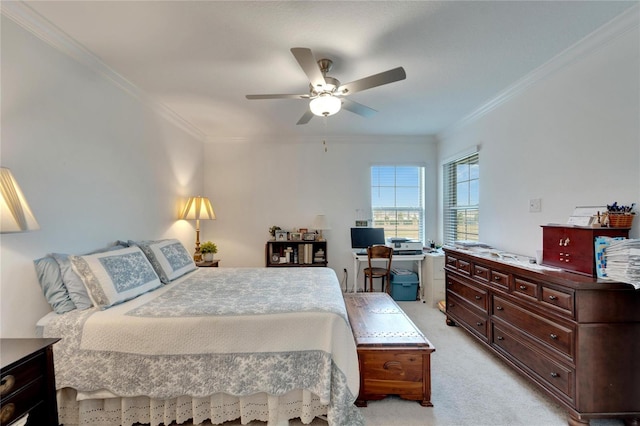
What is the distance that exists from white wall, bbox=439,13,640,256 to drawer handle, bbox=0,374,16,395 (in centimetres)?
335

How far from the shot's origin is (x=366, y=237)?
431cm

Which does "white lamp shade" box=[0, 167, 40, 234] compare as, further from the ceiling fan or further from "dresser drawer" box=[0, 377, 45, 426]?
the ceiling fan

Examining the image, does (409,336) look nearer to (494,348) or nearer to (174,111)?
(494,348)

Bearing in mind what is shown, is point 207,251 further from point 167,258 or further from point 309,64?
point 309,64

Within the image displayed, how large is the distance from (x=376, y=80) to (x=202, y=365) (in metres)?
2.17

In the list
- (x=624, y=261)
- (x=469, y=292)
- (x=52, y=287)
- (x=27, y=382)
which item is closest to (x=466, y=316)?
(x=469, y=292)

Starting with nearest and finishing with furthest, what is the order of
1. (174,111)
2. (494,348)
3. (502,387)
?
(502,387)
(494,348)
(174,111)

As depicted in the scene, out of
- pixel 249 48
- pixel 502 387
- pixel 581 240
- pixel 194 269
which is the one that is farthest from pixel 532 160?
pixel 194 269

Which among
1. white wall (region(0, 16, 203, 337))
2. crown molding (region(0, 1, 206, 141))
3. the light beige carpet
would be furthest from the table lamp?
the light beige carpet

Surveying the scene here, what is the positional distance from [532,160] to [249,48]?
268 centimetres

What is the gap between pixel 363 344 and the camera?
189 centimetres

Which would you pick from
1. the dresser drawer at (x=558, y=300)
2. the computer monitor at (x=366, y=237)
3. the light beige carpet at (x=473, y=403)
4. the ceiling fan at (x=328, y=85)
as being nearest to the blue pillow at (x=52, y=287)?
A: the light beige carpet at (x=473, y=403)

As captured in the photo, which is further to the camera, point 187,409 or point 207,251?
point 207,251

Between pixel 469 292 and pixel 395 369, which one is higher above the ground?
pixel 469 292
